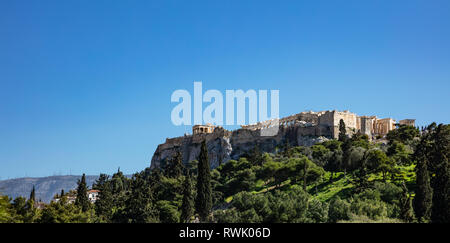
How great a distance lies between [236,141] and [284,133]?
10.4 metres

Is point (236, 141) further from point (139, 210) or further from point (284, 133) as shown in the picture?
point (139, 210)

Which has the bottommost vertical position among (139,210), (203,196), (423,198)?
(139,210)

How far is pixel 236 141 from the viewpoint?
77.6 meters

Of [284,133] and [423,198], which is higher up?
[284,133]

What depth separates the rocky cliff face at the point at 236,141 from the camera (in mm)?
67938

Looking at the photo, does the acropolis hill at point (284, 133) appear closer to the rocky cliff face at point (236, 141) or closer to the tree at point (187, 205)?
the rocky cliff face at point (236, 141)

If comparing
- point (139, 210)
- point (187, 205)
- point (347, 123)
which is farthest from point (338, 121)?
point (139, 210)

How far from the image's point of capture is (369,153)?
136 feet

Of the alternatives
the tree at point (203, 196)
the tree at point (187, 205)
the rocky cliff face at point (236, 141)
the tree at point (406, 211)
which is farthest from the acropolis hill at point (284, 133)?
the tree at point (406, 211)

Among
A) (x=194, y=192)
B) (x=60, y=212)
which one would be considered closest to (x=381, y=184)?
(x=194, y=192)

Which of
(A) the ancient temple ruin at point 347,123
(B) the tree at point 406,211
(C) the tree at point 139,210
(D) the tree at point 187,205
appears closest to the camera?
(B) the tree at point 406,211

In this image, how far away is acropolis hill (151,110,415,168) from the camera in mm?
66188
